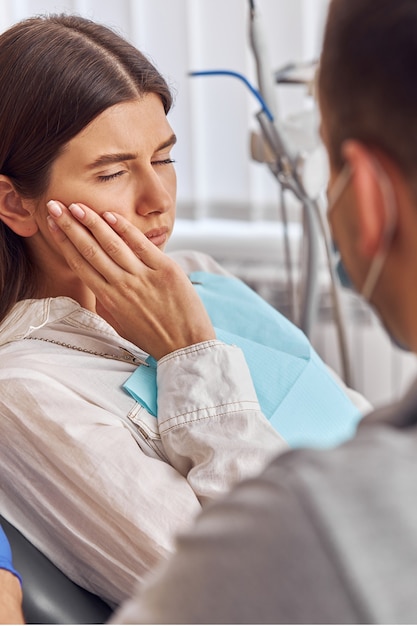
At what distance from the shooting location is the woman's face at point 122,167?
128cm

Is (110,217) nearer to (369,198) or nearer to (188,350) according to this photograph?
(188,350)

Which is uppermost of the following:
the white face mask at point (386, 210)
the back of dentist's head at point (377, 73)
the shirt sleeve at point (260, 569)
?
the back of dentist's head at point (377, 73)

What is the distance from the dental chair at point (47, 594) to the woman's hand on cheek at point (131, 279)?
322 mm

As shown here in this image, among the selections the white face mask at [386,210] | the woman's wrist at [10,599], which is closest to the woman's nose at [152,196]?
the woman's wrist at [10,599]

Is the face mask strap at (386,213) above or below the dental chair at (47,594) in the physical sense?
above

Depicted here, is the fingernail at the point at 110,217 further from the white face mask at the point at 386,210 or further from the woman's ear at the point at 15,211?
the white face mask at the point at 386,210

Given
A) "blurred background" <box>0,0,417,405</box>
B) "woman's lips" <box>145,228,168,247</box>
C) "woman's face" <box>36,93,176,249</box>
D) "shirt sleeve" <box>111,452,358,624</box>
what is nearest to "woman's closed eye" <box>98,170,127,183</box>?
"woman's face" <box>36,93,176,249</box>

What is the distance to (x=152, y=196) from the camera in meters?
1.33

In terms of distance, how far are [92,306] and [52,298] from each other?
0.09m

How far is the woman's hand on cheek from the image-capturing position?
1290 mm

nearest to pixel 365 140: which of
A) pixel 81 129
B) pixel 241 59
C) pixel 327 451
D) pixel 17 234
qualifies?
pixel 327 451

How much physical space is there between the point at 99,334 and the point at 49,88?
36 cm

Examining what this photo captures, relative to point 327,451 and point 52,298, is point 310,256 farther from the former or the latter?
point 327,451

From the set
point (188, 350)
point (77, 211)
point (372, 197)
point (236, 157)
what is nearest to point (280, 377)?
point (188, 350)
